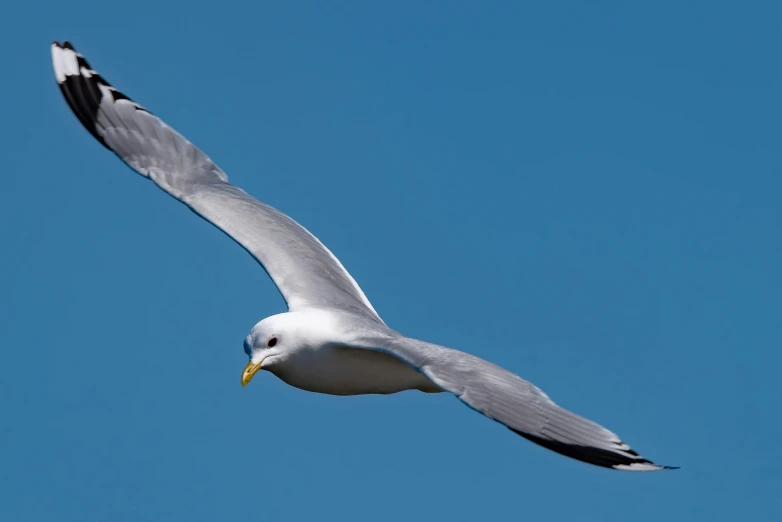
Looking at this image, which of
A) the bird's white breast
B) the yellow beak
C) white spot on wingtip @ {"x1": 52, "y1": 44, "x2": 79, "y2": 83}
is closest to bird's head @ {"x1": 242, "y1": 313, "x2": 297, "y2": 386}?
the yellow beak

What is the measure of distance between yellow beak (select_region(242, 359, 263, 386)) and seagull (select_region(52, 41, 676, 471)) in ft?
0.03

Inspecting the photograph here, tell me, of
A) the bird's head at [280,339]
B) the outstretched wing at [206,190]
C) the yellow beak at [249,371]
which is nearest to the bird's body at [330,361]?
the bird's head at [280,339]

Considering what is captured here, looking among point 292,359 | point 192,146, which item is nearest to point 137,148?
point 192,146

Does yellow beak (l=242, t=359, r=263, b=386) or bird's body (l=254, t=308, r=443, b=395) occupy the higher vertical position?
bird's body (l=254, t=308, r=443, b=395)

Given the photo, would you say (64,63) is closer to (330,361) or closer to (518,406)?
(330,361)

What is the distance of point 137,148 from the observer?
1191cm

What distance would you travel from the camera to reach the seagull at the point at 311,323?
7.50 meters

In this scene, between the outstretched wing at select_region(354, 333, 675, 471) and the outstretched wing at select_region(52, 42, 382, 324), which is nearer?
the outstretched wing at select_region(354, 333, 675, 471)

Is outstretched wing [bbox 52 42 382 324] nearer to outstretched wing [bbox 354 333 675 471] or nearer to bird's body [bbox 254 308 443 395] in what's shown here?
bird's body [bbox 254 308 443 395]

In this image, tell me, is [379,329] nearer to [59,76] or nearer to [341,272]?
[341,272]

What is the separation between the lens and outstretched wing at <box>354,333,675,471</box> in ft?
23.5

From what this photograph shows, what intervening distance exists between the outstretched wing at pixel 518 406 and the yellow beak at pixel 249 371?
1139mm

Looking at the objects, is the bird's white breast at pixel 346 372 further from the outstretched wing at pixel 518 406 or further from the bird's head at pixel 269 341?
the outstretched wing at pixel 518 406

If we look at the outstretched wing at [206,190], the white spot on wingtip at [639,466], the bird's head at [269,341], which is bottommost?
the white spot on wingtip at [639,466]
